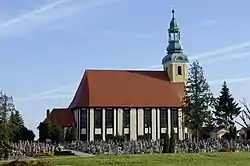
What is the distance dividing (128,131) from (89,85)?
8333 millimetres

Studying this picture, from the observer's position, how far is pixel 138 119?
2992 inches

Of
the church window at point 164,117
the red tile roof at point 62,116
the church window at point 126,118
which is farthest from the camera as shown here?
the church window at point 164,117

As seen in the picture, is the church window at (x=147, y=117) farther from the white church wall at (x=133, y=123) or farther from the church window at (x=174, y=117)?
the church window at (x=174, y=117)

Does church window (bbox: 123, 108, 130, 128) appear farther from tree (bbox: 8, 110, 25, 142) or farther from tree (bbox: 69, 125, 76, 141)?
tree (bbox: 8, 110, 25, 142)

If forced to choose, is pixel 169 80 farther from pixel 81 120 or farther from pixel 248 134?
pixel 248 134

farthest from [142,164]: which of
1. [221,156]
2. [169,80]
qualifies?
[169,80]

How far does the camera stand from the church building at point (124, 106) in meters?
74.0

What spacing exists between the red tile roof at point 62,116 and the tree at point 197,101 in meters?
16.9

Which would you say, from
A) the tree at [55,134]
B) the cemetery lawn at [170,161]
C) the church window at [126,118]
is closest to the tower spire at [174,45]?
the church window at [126,118]

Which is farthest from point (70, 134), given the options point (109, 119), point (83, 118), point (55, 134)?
point (109, 119)

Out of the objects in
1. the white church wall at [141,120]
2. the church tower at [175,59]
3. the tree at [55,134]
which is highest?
the church tower at [175,59]

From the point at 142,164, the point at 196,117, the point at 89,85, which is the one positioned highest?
the point at 89,85

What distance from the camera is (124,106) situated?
247 feet

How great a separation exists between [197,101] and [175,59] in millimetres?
17258
